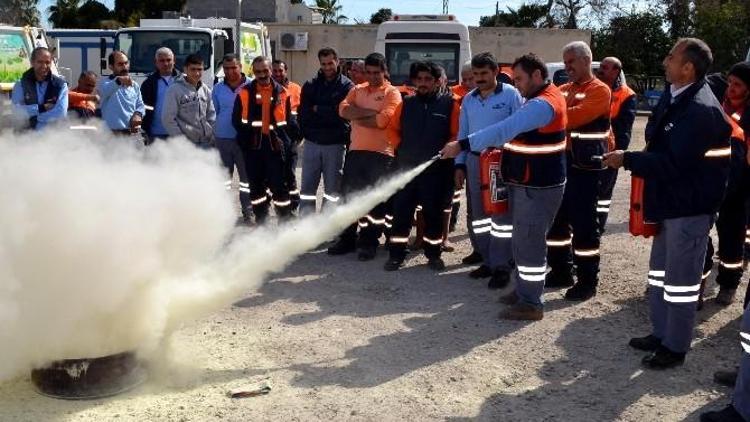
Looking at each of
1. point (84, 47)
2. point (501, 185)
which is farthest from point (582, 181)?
point (84, 47)

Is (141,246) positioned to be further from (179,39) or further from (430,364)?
(179,39)

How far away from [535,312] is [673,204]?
5.38ft

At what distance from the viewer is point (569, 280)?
22.7ft

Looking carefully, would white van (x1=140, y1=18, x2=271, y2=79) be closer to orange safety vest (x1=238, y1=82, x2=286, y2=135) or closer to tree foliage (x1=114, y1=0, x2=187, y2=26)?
orange safety vest (x1=238, y1=82, x2=286, y2=135)

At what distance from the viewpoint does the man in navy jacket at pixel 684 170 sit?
453 cm

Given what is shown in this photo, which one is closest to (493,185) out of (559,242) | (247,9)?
(559,242)

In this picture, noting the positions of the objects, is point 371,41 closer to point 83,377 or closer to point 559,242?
point 559,242

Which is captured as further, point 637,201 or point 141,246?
point 637,201

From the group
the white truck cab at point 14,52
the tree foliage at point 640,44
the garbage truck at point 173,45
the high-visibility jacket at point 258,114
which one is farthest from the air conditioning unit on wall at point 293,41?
the high-visibility jacket at point 258,114

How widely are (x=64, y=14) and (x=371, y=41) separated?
1037 inches

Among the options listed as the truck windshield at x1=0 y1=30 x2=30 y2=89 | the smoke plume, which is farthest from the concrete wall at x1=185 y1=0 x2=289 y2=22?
the smoke plume

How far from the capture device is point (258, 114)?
8.43 m

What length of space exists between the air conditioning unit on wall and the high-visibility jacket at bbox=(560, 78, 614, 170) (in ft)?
83.4

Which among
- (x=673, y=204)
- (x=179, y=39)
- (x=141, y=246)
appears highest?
(x=179, y=39)
